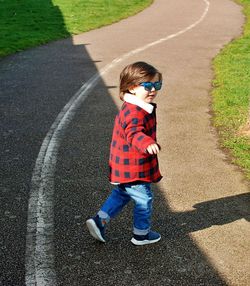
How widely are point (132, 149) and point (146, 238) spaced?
1.06 m

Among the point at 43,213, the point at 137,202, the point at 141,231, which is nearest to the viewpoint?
the point at 137,202

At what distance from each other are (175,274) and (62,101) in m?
6.76

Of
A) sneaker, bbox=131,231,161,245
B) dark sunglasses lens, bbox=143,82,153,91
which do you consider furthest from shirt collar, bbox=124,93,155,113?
sneaker, bbox=131,231,161,245

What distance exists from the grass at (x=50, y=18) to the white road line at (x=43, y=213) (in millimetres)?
8284

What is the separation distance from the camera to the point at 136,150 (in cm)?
443

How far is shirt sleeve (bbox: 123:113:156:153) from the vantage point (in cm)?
412

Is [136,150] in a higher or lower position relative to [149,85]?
lower

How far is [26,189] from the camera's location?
20.2 feet

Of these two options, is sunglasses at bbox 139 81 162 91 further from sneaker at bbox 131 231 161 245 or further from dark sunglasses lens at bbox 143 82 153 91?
sneaker at bbox 131 231 161 245

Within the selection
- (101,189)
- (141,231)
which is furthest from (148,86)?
(101,189)

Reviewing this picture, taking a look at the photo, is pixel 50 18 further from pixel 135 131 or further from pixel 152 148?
pixel 152 148

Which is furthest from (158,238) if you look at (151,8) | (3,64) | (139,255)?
(151,8)

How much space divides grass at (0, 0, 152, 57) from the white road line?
8.28 metres

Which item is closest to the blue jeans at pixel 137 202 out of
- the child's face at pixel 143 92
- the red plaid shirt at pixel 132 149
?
the red plaid shirt at pixel 132 149
